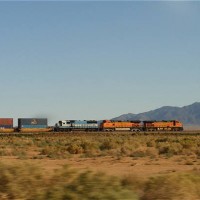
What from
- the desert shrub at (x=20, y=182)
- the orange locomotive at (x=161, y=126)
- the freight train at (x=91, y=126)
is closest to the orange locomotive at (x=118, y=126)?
the freight train at (x=91, y=126)

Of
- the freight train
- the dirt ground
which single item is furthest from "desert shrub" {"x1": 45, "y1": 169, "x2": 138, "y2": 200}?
the freight train

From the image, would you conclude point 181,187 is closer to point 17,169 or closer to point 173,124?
point 17,169

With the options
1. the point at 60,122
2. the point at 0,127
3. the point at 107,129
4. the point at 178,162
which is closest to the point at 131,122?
the point at 107,129

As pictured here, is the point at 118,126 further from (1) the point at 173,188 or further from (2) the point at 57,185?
(2) the point at 57,185

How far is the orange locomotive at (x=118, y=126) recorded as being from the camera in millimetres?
108625

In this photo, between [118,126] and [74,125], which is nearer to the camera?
[74,125]

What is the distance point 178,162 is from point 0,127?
4108 inches

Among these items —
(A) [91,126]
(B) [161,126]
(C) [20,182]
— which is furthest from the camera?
(B) [161,126]

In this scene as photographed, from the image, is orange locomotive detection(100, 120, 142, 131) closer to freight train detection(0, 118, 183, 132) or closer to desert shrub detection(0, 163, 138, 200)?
freight train detection(0, 118, 183, 132)

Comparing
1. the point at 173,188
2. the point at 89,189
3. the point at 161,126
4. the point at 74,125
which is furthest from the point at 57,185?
the point at 161,126

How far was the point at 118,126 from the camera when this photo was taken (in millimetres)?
110000

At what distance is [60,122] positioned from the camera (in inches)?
4257

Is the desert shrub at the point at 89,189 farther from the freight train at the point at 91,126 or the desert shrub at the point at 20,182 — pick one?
the freight train at the point at 91,126

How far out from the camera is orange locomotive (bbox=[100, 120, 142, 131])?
10862cm
